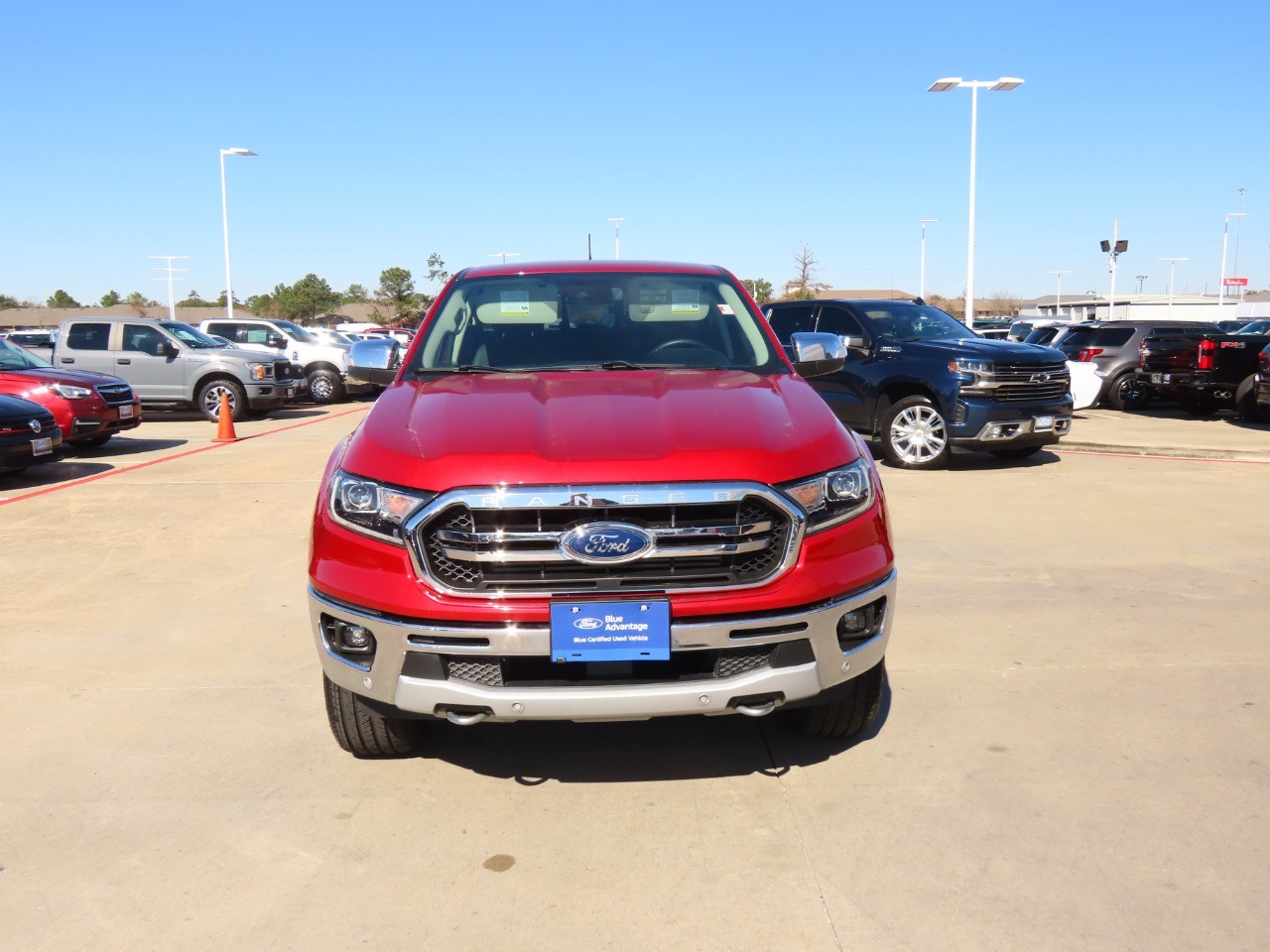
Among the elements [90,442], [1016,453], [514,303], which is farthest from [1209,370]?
[90,442]

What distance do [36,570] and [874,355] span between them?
804cm

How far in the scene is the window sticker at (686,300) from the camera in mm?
4855

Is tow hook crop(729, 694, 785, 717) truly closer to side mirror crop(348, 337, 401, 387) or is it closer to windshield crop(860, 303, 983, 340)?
side mirror crop(348, 337, 401, 387)

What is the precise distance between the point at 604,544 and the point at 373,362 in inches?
93.1

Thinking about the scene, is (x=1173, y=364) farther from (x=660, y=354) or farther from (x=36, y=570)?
(x=36, y=570)

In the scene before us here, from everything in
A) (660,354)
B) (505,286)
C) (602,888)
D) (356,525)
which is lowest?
(602,888)

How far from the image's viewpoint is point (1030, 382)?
35.0 ft

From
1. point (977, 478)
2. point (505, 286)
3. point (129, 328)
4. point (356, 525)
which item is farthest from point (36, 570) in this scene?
point (129, 328)

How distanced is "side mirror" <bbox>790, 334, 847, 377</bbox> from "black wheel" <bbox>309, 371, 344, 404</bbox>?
62.6ft

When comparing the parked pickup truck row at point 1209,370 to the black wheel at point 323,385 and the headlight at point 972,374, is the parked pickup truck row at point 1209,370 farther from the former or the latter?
the black wheel at point 323,385

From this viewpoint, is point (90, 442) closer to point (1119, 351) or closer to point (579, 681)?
point (579, 681)

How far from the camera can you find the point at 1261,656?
4.86m

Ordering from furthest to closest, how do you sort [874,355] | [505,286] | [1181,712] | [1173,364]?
[1173,364] < [874,355] < [505,286] < [1181,712]

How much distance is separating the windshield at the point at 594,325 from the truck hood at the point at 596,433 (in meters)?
0.46
